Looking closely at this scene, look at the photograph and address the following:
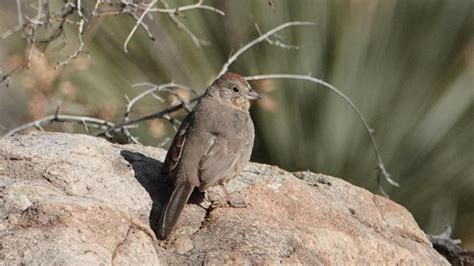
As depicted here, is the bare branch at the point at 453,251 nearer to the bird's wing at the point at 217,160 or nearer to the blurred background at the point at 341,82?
the blurred background at the point at 341,82

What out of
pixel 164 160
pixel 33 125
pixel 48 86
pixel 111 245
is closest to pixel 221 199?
pixel 164 160

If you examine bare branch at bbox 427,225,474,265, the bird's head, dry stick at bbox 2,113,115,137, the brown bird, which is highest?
the brown bird

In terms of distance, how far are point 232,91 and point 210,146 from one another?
83 cm

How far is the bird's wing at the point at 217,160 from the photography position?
18.4 feet

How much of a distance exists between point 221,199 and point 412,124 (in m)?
3.33

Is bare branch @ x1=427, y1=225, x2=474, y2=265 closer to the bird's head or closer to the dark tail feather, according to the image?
the bird's head

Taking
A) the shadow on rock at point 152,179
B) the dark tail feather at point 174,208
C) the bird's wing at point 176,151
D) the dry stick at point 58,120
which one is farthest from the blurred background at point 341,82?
the dark tail feather at point 174,208

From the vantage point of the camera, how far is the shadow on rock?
523 centimetres

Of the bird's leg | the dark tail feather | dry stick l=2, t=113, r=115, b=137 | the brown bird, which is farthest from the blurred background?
the dark tail feather

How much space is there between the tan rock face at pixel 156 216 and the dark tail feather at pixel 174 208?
7 cm

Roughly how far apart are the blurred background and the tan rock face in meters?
2.15

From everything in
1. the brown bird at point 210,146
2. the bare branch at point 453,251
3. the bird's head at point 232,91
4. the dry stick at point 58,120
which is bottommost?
the bare branch at point 453,251

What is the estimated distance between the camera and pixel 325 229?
5.39m

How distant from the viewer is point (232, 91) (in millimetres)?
6684
